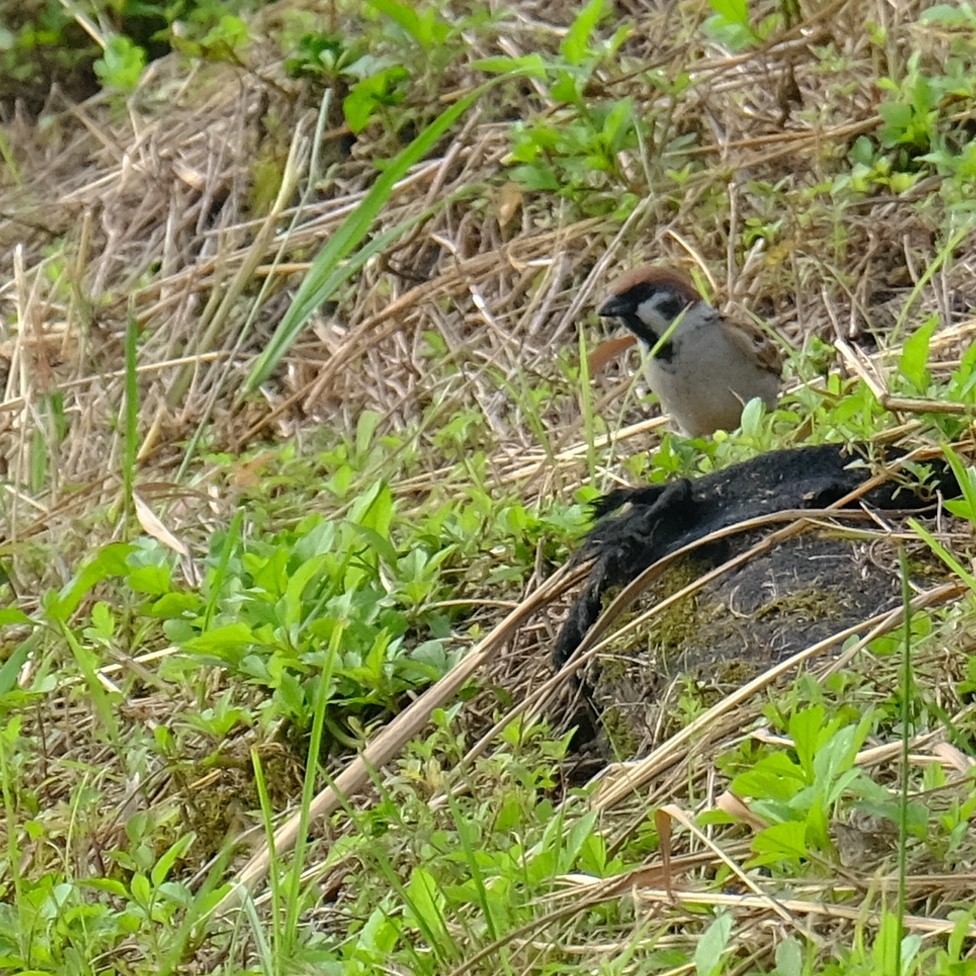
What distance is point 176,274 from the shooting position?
5.72 metres

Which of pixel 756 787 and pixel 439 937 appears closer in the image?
pixel 756 787

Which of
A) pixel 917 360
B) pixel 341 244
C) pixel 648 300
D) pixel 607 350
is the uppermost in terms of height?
pixel 341 244

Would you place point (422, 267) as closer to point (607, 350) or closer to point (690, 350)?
point (607, 350)

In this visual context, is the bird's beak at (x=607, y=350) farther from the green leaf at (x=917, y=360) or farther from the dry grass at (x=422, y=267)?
the green leaf at (x=917, y=360)

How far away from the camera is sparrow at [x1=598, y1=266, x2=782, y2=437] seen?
4469 millimetres

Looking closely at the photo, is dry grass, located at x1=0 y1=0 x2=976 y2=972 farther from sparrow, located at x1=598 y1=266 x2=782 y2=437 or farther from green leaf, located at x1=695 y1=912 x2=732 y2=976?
green leaf, located at x1=695 y1=912 x2=732 y2=976

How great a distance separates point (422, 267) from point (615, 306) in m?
1.16

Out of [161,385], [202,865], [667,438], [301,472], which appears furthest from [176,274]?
[202,865]

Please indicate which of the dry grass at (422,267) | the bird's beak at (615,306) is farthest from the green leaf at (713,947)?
the bird's beak at (615,306)

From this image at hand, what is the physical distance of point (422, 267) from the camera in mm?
5488

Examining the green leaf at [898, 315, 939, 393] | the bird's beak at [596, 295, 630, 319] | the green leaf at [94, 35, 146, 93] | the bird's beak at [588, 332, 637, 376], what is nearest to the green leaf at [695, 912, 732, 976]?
the green leaf at [898, 315, 939, 393]

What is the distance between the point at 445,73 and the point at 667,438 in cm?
260

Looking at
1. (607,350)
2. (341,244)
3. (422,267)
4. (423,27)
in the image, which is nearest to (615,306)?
(607,350)

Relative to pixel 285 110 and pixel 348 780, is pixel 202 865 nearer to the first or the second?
pixel 348 780
